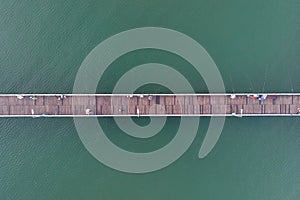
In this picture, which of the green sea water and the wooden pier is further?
the green sea water

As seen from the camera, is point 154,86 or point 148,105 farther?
point 154,86

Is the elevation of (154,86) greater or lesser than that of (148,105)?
greater

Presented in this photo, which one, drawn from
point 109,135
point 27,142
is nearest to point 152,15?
point 109,135

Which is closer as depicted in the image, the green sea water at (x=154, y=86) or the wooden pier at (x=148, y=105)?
the wooden pier at (x=148, y=105)

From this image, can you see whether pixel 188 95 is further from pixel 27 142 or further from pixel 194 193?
pixel 27 142
